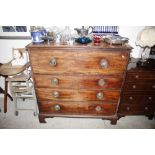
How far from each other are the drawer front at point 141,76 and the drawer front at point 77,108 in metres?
0.48

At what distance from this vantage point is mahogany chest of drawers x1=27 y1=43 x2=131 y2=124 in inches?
73.5

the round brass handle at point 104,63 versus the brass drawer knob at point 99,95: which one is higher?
the round brass handle at point 104,63

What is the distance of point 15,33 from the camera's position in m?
2.56

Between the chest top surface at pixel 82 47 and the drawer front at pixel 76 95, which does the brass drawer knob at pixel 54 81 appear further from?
the chest top surface at pixel 82 47

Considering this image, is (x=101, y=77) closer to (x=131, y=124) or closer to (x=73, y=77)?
(x=73, y=77)

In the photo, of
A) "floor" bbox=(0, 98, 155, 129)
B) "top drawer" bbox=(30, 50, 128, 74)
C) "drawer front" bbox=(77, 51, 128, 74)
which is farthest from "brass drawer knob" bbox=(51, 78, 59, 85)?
"floor" bbox=(0, 98, 155, 129)

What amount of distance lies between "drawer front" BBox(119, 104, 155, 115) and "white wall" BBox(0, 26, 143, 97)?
89cm

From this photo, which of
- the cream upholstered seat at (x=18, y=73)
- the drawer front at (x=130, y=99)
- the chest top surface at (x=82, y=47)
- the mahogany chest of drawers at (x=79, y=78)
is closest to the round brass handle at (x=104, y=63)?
the mahogany chest of drawers at (x=79, y=78)

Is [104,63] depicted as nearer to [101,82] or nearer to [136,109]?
[101,82]

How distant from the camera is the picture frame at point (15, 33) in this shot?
99.2 inches

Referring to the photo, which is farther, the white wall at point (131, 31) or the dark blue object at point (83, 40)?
the white wall at point (131, 31)

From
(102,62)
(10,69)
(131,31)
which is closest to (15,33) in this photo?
(10,69)

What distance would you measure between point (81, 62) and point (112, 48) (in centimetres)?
42
